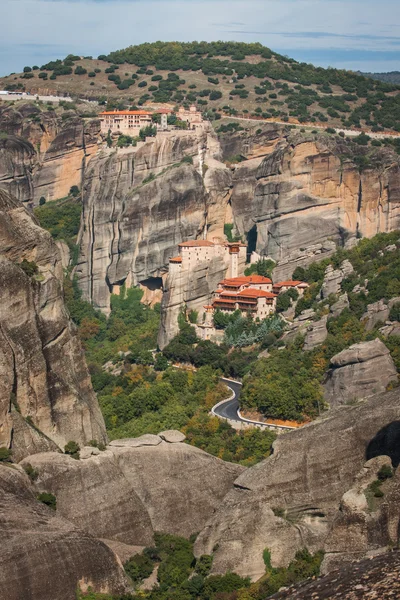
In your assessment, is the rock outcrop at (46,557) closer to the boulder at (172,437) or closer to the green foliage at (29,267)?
the boulder at (172,437)

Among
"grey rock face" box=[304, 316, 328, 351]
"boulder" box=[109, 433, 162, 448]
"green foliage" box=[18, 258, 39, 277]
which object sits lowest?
"grey rock face" box=[304, 316, 328, 351]

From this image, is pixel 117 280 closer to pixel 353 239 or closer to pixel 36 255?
pixel 353 239

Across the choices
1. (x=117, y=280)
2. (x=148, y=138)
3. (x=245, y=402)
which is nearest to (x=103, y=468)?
(x=245, y=402)

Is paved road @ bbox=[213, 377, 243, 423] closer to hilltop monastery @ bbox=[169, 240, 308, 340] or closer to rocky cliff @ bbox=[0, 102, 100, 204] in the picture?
hilltop monastery @ bbox=[169, 240, 308, 340]

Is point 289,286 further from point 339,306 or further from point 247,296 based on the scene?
point 339,306

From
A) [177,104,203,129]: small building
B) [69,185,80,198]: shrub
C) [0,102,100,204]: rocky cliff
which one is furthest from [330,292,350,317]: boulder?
[69,185,80,198]: shrub

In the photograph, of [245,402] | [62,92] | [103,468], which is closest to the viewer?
[103,468]

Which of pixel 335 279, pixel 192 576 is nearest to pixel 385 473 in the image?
pixel 192 576
